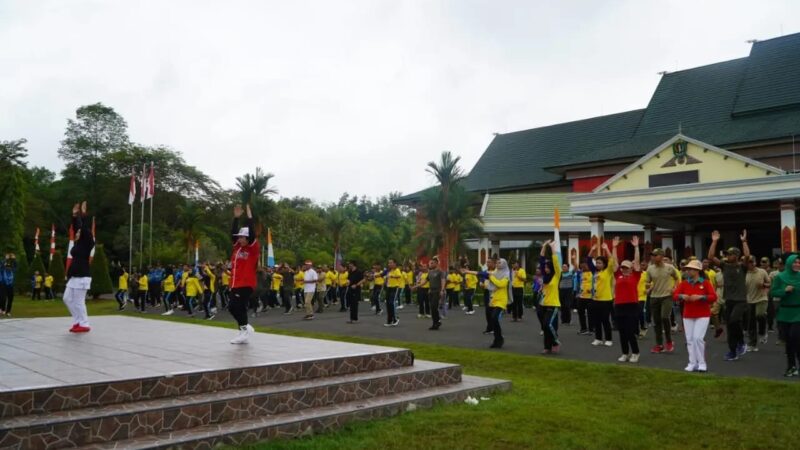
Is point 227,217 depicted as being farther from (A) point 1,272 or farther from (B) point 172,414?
(B) point 172,414

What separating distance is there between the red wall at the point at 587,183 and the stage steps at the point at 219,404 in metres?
32.6

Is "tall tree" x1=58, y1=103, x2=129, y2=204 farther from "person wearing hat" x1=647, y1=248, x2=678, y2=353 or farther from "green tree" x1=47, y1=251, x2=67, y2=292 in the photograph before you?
"person wearing hat" x1=647, y1=248, x2=678, y2=353

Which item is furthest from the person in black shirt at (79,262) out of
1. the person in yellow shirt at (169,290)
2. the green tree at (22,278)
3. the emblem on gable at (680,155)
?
the green tree at (22,278)

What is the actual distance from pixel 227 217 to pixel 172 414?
56208mm

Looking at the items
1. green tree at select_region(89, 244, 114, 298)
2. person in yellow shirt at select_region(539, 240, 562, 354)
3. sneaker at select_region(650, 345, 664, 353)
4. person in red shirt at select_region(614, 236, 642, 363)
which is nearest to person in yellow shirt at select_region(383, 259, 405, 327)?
person in yellow shirt at select_region(539, 240, 562, 354)

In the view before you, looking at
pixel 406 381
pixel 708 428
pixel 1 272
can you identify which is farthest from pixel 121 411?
pixel 1 272

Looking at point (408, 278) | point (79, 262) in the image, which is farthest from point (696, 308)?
point (408, 278)

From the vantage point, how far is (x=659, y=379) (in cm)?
1032

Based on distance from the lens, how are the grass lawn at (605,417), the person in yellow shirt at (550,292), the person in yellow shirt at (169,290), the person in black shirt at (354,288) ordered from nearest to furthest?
the grass lawn at (605,417) < the person in yellow shirt at (550,292) < the person in black shirt at (354,288) < the person in yellow shirt at (169,290)

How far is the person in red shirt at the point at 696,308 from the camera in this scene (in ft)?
34.7

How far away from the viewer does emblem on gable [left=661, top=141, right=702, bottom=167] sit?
1101 inches

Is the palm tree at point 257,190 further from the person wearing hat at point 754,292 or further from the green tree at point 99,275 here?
the person wearing hat at point 754,292

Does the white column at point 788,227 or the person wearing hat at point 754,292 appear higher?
the white column at point 788,227

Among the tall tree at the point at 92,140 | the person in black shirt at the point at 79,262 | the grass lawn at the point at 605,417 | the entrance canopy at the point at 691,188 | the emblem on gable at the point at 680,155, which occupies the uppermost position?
the tall tree at the point at 92,140
